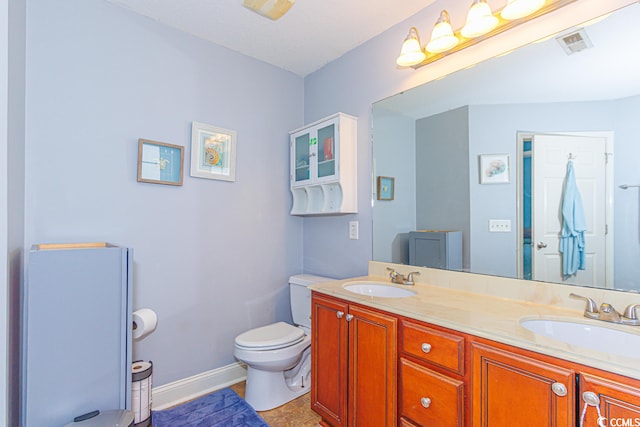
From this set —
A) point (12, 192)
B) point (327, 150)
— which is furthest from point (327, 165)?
point (12, 192)

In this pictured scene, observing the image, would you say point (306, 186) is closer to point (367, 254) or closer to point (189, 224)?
point (367, 254)

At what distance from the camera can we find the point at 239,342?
6.28 ft

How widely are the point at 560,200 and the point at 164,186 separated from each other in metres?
2.10

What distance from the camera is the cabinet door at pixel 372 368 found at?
1.33 metres

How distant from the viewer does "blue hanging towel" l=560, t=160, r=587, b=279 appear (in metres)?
1.29

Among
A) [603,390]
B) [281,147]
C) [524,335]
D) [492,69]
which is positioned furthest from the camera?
[281,147]

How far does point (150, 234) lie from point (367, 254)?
4.55ft

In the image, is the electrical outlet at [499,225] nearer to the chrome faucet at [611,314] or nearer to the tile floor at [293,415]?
the chrome faucet at [611,314]

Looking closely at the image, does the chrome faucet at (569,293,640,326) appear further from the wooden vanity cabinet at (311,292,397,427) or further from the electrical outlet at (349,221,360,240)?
the electrical outlet at (349,221,360,240)

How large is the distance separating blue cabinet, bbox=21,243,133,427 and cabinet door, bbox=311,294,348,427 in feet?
2.97

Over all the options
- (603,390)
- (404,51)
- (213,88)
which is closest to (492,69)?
(404,51)

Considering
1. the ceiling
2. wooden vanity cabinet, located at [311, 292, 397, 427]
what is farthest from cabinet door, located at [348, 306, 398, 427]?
the ceiling

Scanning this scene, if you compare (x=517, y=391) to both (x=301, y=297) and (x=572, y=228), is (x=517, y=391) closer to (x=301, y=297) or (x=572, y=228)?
(x=572, y=228)

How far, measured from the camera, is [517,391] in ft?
3.13
